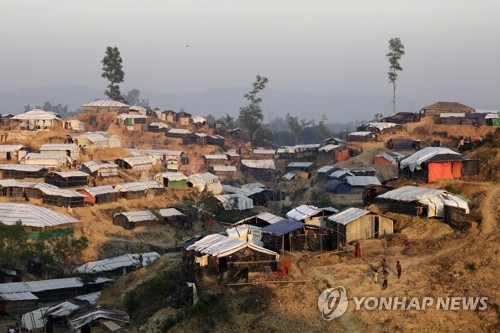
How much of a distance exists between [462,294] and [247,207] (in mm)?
36369

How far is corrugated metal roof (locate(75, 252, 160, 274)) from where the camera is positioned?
4122 centimetres

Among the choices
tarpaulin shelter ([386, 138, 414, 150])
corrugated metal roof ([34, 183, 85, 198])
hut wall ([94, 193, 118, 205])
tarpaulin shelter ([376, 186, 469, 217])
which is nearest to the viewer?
tarpaulin shelter ([376, 186, 469, 217])

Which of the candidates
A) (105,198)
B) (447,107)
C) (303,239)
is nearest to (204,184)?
(105,198)

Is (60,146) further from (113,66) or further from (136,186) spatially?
(113,66)

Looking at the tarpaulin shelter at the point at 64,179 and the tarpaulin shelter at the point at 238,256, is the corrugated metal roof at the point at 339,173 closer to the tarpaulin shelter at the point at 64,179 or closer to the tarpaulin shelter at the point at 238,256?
the tarpaulin shelter at the point at 64,179

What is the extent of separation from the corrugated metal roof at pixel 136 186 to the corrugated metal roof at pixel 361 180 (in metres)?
17.9

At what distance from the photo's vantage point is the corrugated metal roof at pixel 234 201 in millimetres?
58125

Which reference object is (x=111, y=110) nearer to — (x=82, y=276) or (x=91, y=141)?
(x=91, y=141)

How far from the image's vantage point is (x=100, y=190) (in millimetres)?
54781

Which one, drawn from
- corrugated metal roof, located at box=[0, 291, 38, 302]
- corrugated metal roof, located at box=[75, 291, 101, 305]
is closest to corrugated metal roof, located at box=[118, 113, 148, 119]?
corrugated metal roof, located at box=[75, 291, 101, 305]

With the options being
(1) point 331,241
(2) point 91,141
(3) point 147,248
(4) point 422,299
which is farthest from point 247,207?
(4) point 422,299

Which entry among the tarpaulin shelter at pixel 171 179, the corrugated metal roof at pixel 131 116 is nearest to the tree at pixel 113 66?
the corrugated metal roof at pixel 131 116

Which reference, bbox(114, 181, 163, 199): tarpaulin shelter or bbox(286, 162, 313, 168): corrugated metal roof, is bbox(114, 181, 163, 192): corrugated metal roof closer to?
bbox(114, 181, 163, 199): tarpaulin shelter

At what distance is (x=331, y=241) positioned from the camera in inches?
1214
